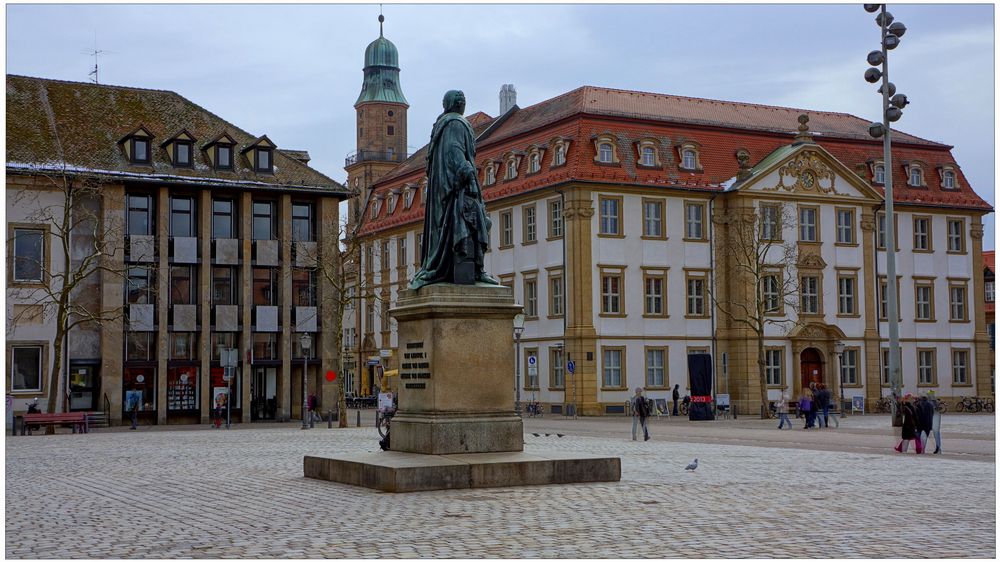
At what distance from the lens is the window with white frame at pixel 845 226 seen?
209 feet

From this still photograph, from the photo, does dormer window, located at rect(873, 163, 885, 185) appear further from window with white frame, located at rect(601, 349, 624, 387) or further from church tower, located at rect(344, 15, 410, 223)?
church tower, located at rect(344, 15, 410, 223)

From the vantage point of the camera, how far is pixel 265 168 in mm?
51156

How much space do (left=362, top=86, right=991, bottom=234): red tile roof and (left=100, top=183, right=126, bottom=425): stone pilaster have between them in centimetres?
1950

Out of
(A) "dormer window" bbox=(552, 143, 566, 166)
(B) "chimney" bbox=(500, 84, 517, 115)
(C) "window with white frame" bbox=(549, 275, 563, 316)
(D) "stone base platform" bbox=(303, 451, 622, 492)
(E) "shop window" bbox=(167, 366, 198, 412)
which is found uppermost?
(B) "chimney" bbox=(500, 84, 517, 115)

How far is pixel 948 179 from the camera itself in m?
68.2

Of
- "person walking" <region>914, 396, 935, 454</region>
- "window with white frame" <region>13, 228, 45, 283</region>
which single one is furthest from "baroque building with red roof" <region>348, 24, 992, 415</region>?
"person walking" <region>914, 396, 935, 454</region>

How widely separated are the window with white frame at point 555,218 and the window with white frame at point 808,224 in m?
12.0

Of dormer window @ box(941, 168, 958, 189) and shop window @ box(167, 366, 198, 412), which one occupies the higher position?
dormer window @ box(941, 168, 958, 189)

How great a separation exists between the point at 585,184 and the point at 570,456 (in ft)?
136

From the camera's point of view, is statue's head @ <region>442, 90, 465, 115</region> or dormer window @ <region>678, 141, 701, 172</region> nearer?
statue's head @ <region>442, 90, 465, 115</region>

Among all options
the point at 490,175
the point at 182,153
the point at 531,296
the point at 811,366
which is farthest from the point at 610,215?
the point at 182,153

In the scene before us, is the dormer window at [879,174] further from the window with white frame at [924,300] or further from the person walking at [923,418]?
the person walking at [923,418]

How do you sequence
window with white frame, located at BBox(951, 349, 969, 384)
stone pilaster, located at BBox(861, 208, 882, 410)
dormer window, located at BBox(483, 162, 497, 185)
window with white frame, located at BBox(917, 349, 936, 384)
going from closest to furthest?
stone pilaster, located at BBox(861, 208, 882, 410) < dormer window, located at BBox(483, 162, 497, 185) < window with white frame, located at BBox(917, 349, 936, 384) < window with white frame, located at BBox(951, 349, 969, 384)

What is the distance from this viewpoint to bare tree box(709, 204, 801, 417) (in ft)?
195
